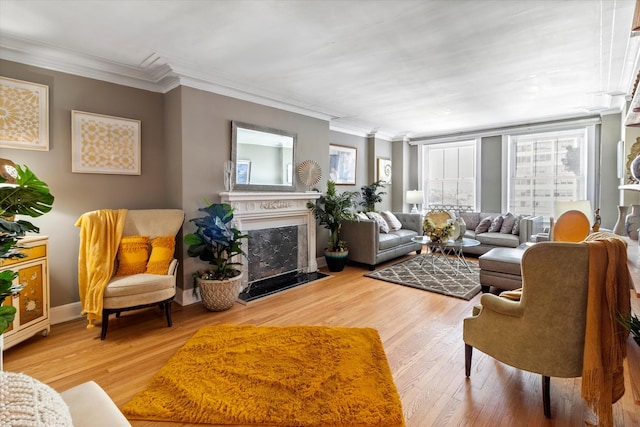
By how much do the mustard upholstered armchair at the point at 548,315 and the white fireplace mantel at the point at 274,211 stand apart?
285 cm

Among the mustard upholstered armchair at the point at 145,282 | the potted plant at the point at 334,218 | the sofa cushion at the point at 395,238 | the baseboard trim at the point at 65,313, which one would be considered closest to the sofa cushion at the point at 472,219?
the sofa cushion at the point at 395,238

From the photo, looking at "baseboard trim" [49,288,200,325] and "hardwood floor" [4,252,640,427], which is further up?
"baseboard trim" [49,288,200,325]

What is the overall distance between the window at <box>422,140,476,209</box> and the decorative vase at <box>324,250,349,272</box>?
3.33 metres

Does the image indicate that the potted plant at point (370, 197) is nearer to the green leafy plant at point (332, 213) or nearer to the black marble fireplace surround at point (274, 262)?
the green leafy plant at point (332, 213)

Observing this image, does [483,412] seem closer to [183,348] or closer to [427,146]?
[183,348]

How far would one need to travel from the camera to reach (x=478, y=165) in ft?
20.7

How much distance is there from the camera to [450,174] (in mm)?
6824

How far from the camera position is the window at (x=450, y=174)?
6543 mm

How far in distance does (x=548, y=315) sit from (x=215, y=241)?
280 cm

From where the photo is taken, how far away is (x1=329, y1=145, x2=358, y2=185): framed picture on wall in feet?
18.7

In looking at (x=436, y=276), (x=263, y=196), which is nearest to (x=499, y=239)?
(x=436, y=276)

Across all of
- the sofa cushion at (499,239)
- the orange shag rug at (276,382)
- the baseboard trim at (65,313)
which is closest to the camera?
the orange shag rug at (276,382)

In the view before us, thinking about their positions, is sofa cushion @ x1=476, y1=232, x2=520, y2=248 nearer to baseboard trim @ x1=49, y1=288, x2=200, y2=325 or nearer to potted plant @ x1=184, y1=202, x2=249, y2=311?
potted plant @ x1=184, y1=202, x2=249, y2=311

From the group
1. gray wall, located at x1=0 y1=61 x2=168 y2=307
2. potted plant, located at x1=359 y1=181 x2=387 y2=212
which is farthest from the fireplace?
potted plant, located at x1=359 y1=181 x2=387 y2=212
